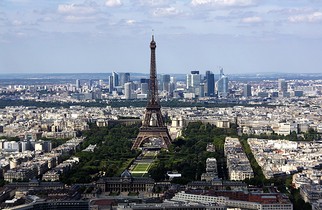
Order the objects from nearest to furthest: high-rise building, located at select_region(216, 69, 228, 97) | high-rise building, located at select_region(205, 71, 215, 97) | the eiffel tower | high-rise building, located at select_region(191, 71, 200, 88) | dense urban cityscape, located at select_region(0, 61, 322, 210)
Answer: dense urban cityscape, located at select_region(0, 61, 322, 210)
the eiffel tower
high-rise building, located at select_region(205, 71, 215, 97)
high-rise building, located at select_region(216, 69, 228, 97)
high-rise building, located at select_region(191, 71, 200, 88)

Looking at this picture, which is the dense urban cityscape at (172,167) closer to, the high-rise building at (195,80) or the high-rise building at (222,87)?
the high-rise building at (222,87)

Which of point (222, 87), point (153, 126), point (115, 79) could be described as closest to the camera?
point (153, 126)

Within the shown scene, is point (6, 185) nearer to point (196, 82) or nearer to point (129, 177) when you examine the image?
point (129, 177)

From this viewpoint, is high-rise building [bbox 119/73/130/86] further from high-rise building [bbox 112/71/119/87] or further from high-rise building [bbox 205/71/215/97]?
high-rise building [bbox 205/71/215/97]

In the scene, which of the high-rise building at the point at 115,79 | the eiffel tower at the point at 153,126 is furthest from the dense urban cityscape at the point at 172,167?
the high-rise building at the point at 115,79

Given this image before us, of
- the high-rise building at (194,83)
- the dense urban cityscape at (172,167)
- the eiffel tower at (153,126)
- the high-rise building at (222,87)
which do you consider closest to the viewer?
the dense urban cityscape at (172,167)

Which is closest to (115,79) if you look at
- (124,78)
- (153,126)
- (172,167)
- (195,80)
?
(124,78)

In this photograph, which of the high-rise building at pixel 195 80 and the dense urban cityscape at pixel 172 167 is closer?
the dense urban cityscape at pixel 172 167

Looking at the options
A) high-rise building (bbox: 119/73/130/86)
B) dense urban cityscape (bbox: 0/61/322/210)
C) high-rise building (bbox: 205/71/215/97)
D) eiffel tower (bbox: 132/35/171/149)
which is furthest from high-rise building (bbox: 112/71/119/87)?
eiffel tower (bbox: 132/35/171/149)

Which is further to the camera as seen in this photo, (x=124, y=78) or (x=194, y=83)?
(x=124, y=78)

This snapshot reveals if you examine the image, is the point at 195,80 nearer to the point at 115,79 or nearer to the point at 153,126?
the point at 115,79

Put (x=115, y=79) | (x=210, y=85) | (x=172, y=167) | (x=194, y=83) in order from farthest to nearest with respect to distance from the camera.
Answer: (x=115, y=79) < (x=194, y=83) < (x=210, y=85) < (x=172, y=167)

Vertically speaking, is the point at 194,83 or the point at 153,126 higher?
the point at 194,83
